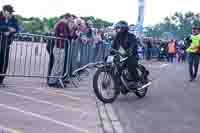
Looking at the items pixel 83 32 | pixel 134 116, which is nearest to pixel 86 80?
pixel 83 32

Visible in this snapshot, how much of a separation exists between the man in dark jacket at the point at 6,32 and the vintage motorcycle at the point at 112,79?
7.65ft

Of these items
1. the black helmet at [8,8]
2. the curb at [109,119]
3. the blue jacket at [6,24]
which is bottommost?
the curb at [109,119]

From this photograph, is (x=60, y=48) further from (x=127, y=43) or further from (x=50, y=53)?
(x=127, y=43)

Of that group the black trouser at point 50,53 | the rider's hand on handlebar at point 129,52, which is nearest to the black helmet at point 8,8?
the black trouser at point 50,53

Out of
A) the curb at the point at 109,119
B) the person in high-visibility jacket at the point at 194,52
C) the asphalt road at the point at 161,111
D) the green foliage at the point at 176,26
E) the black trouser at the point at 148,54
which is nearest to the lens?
the curb at the point at 109,119

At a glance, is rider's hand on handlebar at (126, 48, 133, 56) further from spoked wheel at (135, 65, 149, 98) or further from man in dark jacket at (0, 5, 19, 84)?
man in dark jacket at (0, 5, 19, 84)

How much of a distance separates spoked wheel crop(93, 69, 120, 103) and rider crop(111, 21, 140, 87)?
79cm

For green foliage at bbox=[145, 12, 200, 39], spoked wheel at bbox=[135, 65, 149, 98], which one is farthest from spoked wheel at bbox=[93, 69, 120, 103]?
green foliage at bbox=[145, 12, 200, 39]

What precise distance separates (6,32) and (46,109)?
3.20 m

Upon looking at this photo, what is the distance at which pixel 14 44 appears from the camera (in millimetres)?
12328

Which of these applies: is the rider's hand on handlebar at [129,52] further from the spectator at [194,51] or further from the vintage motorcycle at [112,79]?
the spectator at [194,51]

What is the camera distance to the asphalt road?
786 cm

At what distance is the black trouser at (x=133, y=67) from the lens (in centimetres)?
1078

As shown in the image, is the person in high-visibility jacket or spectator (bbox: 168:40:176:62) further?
spectator (bbox: 168:40:176:62)
